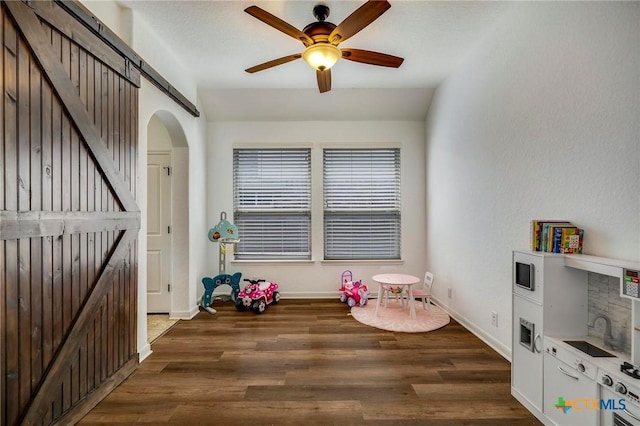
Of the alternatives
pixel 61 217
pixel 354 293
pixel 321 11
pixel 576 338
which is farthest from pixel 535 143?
pixel 61 217

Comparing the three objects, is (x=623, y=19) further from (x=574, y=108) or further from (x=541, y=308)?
(x=541, y=308)

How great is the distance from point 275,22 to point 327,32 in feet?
1.31

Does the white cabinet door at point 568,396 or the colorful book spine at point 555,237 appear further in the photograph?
the colorful book spine at point 555,237

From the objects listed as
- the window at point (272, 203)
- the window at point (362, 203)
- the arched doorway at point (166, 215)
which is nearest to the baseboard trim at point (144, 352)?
the arched doorway at point (166, 215)

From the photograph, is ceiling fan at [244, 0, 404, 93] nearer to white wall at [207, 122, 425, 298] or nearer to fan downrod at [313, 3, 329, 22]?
fan downrod at [313, 3, 329, 22]

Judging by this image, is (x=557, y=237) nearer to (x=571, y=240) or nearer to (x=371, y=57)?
(x=571, y=240)

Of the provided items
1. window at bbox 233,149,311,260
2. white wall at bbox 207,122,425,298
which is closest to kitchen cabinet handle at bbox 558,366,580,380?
white wall at bbox 207,122,425,298

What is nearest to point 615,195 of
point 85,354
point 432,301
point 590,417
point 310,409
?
point 590,417

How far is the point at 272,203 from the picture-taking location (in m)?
4.55

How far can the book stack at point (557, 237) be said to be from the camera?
6.03 feet

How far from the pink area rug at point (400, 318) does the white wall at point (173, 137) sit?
2.18 metres

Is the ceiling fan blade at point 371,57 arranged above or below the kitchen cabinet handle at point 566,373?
above

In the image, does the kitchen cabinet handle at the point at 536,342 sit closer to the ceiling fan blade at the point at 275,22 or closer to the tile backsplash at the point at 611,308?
the tile backsplash at the point at 611,308

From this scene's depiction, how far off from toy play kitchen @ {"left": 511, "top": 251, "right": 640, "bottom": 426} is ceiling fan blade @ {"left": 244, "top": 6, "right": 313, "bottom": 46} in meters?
2.19
